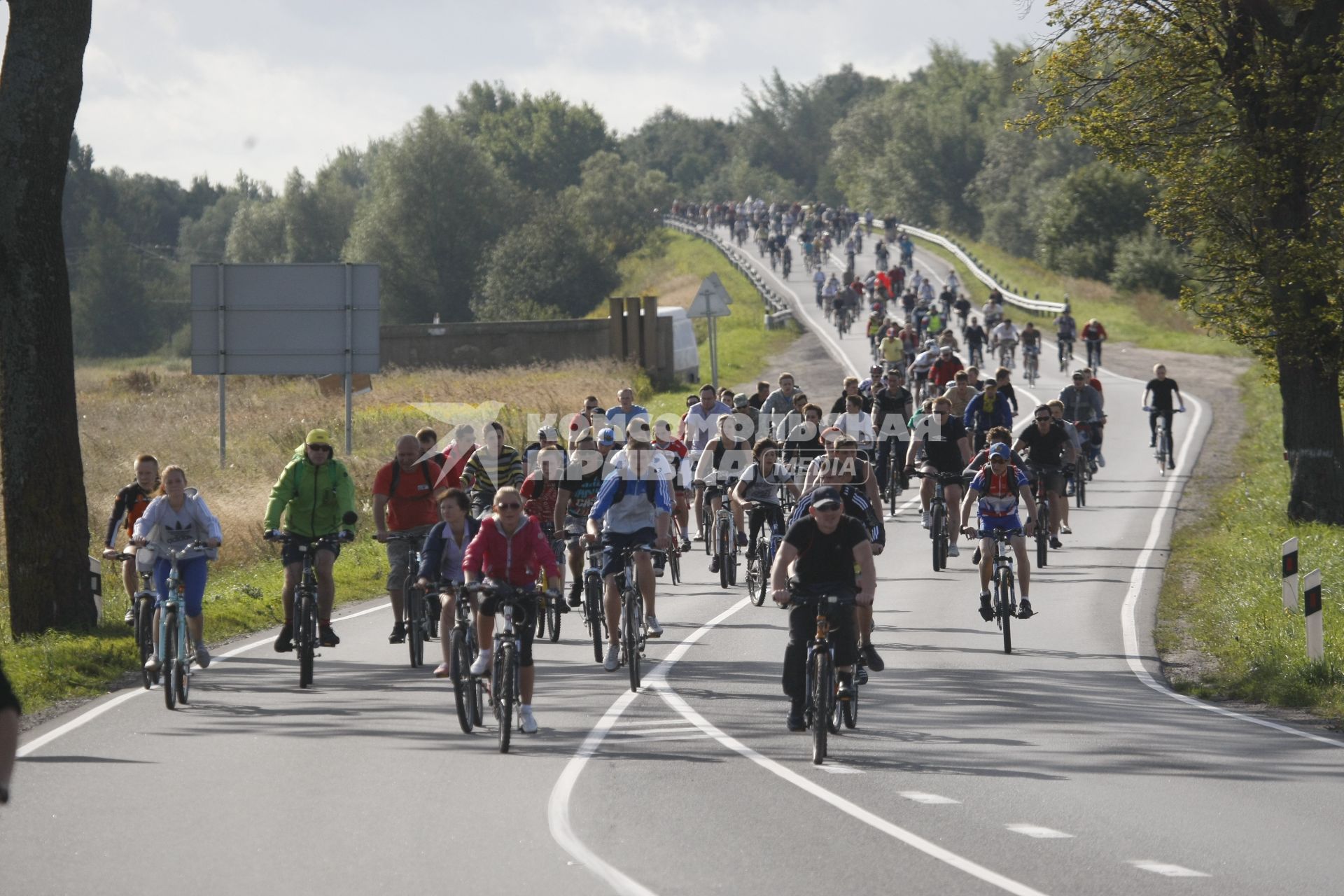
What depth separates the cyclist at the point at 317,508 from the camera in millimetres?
13953

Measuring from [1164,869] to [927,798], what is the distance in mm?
1885

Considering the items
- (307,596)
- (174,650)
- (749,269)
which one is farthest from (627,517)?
(749,269)

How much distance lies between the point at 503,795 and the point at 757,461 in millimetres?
8800

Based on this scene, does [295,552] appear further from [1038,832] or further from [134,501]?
[1038,832]

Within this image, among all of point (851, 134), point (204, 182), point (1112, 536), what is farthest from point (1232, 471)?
point (204, 182)

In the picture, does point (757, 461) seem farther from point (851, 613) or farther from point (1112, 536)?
point (1112, 536)

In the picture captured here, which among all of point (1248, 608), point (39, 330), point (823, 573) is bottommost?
point (1248, 608)

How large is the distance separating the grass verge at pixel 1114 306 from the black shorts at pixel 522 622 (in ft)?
132

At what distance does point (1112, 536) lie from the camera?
80.4ft

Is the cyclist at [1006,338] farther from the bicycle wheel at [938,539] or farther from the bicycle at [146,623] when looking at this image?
the bicycle at [146,623]

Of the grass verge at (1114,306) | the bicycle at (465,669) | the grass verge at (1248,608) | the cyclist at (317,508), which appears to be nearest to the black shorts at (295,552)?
the cyclist at (317,508)

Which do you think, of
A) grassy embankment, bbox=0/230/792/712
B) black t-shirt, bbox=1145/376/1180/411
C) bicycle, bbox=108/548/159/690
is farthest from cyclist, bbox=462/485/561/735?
black t-shirt, bbox=1145/376/1180/411

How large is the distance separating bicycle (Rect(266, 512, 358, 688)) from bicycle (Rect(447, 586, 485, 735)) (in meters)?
2.03

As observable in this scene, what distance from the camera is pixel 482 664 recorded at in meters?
11.5
